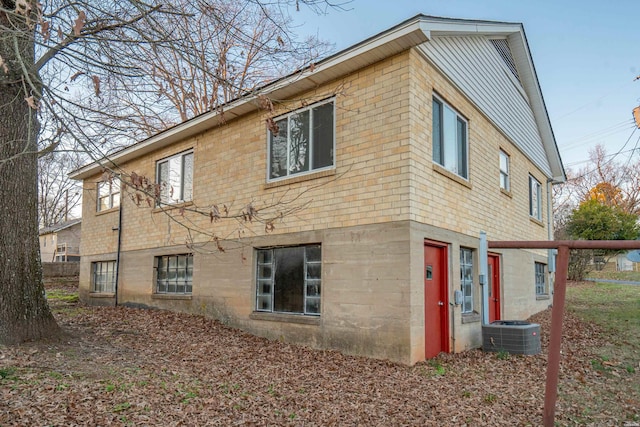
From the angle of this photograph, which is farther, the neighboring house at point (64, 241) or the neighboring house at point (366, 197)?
the neighboring house at point (64, 241)

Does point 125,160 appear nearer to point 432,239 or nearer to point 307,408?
point 432,239

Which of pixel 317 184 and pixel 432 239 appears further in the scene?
pixel 317 184

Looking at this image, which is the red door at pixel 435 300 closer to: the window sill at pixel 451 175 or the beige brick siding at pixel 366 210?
the beige brick siding at pixel 366 210

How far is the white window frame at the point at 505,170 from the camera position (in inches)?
499

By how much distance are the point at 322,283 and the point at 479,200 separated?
14.5ft

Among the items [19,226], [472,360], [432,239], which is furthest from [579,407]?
[19,226]

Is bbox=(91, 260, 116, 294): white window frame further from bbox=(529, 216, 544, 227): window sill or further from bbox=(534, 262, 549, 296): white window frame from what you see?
bbox=(534, 262, 549, 296): white window frame

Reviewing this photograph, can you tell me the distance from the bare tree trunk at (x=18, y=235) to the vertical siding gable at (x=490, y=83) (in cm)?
732

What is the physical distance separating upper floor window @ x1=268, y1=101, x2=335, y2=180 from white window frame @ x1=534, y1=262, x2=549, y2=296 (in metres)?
Answer: 9.99

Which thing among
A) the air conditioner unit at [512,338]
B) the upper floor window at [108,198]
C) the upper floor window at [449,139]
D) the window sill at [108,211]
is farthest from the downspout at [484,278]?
the upper floor window at [108,198]

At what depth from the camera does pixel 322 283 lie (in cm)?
894

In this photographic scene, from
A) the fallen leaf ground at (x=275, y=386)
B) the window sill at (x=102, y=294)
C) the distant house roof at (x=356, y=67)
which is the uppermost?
the distant house roof at (x=356, y=67)

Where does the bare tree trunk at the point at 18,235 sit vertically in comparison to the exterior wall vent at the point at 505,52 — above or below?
below

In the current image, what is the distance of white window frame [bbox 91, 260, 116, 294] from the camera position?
15.7 meters
